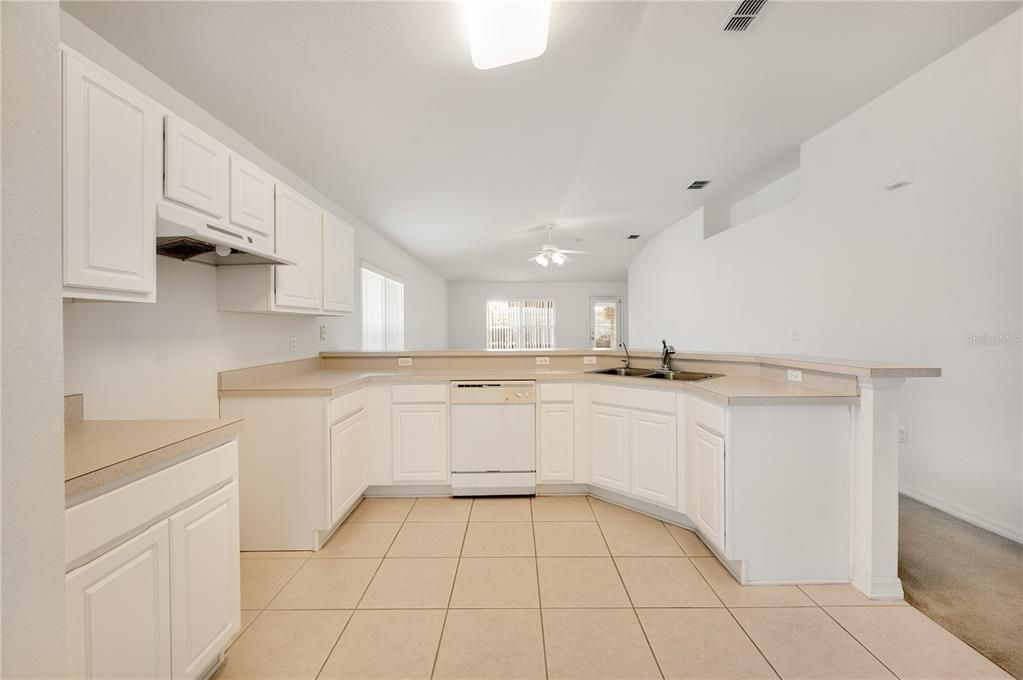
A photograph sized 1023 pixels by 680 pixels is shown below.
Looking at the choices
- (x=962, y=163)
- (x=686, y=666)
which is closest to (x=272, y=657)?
(x=686, y=666)

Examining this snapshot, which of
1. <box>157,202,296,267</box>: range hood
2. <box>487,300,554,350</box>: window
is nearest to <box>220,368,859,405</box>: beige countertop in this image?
<box>157,202,296,267</box>: range hood

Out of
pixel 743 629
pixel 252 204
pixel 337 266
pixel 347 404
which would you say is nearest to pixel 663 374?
pixel 743 629

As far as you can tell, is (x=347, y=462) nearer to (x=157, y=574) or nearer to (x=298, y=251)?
(x=298, y=251)

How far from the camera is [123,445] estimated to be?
1.24 m

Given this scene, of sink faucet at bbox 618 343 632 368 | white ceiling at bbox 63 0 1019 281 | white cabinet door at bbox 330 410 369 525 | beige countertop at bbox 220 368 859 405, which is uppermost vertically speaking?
white ceiling at bbox 63 0 1019 281

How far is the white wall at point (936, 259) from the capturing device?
8.01 feet

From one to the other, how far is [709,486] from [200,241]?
102 inches

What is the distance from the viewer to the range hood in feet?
5.10

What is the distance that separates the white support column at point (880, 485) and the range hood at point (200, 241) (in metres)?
2.82

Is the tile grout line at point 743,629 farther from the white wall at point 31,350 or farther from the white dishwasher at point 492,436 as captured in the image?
the white wall at point 31,350

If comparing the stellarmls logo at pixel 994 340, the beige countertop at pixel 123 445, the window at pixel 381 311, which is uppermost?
the window at pixel 381 311

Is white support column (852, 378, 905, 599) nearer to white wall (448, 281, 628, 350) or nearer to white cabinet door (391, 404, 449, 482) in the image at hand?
white cabinet door (391, 404, 449, 482)

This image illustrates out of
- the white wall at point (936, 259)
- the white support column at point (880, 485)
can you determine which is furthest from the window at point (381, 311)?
the white wall at point (936, 259)

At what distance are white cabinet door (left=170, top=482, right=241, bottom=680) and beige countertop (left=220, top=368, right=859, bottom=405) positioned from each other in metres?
0.98
